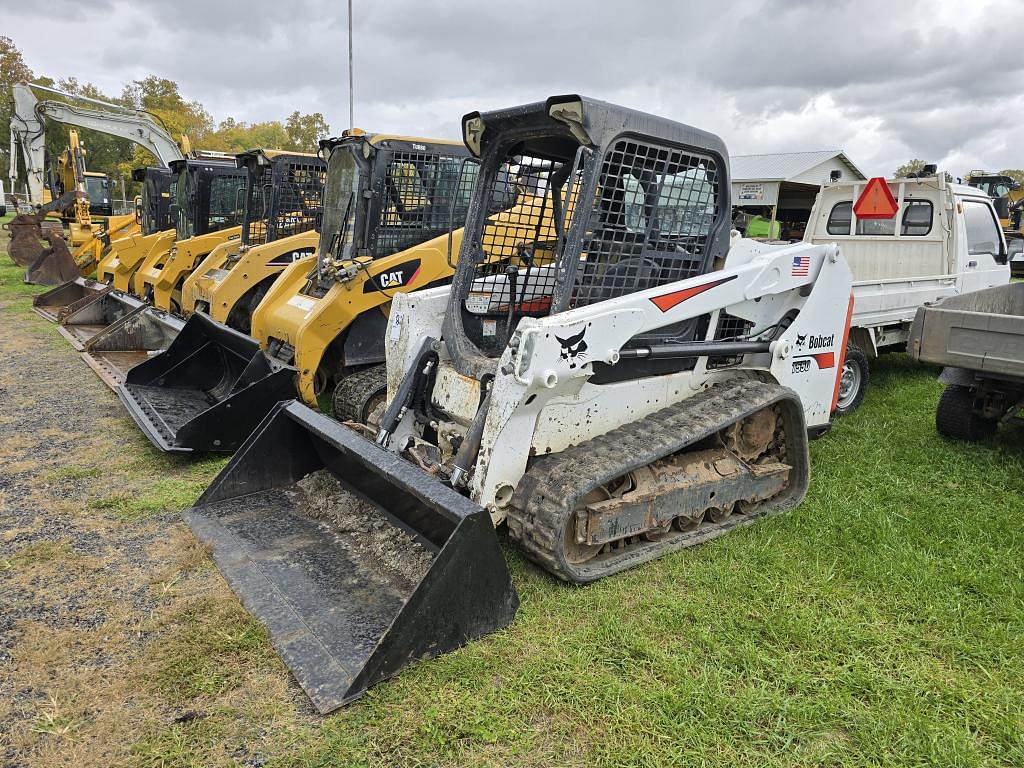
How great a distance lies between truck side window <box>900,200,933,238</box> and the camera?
24.2 ft

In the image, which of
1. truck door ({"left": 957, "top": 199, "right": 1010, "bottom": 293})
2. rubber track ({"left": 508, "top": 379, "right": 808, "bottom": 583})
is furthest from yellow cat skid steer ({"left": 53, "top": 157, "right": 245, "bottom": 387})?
truck door ({"left": 957, "top": 199, "right": 1010, "bottom": 293})

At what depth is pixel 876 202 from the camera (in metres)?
7.56

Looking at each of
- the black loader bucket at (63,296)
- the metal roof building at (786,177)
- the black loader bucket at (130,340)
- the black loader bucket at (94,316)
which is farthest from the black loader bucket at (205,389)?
the metal roof building at (786,177)

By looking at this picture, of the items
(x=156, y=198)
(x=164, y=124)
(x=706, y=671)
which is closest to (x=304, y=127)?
(x=164, y=124)

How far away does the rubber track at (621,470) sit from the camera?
321 cm

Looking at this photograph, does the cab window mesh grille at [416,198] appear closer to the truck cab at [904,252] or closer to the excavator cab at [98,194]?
the truck cab at [904,252]

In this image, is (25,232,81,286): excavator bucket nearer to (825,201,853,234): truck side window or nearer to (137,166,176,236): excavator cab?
(137,166,176,236): excavator cab

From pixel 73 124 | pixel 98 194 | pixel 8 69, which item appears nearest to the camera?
pixel 73 124

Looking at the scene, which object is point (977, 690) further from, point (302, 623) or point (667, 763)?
point (302, 623)

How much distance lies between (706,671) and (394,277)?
4073mm

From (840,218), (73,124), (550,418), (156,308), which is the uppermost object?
(73,124)

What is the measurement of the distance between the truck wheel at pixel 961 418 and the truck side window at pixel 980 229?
281cm

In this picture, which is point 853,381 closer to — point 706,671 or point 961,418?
point 961,418

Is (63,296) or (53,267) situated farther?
(53,267)
